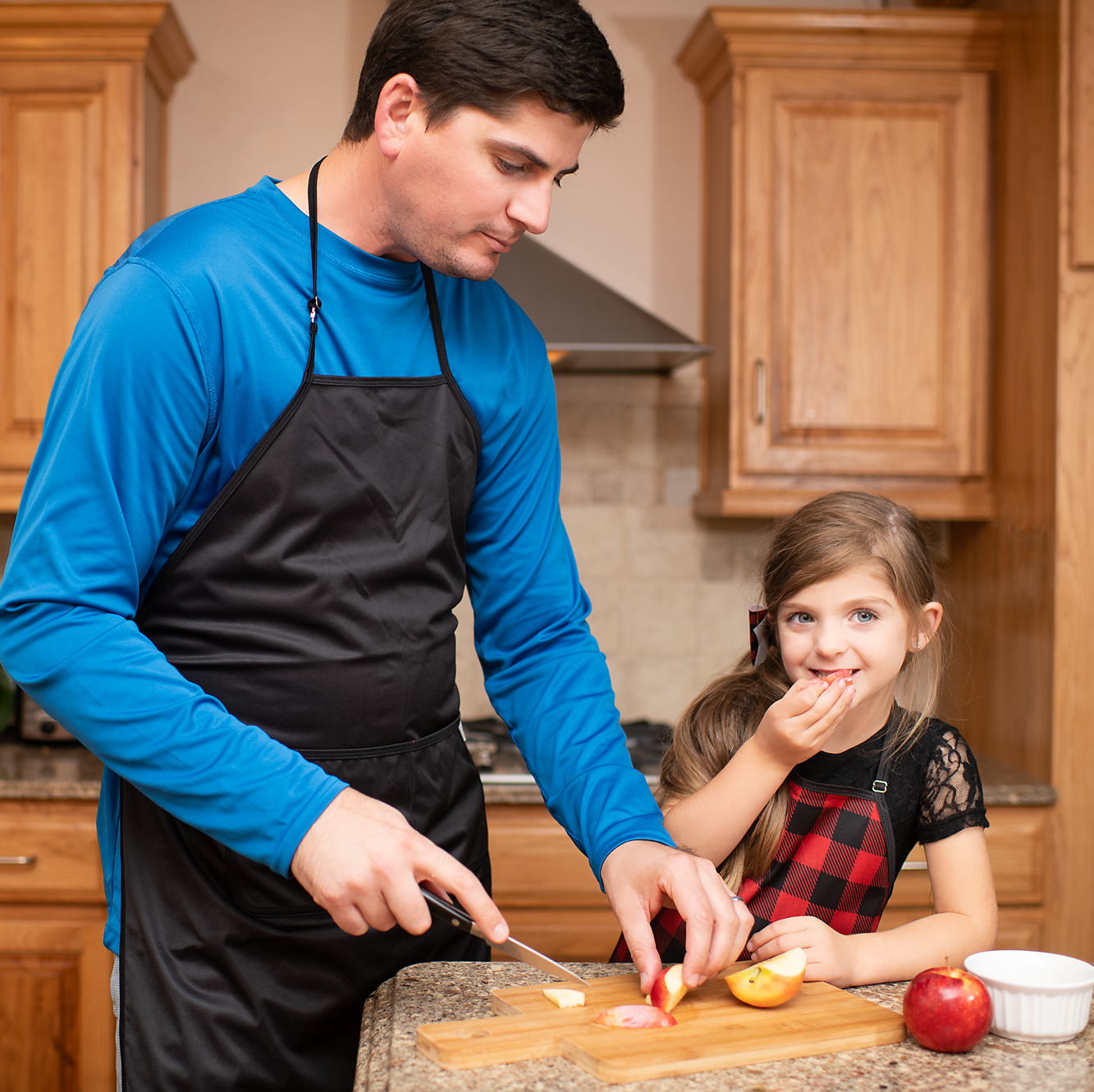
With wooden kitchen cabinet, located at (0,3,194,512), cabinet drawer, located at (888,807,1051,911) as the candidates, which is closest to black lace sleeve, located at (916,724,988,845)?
cabinet drawer, located at (888,807,1051,911)

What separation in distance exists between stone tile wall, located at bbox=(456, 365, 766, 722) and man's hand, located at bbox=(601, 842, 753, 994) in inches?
69.7

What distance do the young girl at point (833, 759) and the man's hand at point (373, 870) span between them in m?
0.52

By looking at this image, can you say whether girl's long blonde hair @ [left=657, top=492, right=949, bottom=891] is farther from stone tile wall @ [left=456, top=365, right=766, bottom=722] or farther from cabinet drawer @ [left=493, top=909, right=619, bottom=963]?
stone tile wall @ [left=456, top=365, right=766, bottom=722]

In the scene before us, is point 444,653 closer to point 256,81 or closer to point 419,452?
point 419,452

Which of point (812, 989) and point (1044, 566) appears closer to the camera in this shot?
point (812, 989)

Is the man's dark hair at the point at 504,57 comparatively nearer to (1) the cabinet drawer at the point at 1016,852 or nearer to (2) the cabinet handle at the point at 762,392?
(2) the cabinet handle at the point at 762,392

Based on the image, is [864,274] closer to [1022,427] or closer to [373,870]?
[1022,427]

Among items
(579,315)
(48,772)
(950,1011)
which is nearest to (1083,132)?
(579,315)

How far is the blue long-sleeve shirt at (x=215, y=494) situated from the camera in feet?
2.90

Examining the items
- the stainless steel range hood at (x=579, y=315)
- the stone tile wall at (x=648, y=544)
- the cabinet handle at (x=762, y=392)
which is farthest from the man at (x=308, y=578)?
the stone tile wall at (x=648, y=544)

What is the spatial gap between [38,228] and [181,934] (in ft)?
6.15

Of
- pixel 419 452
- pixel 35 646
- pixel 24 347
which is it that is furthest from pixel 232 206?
pixel 24 347

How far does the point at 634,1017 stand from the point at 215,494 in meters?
0.59

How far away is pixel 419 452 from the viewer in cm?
113
